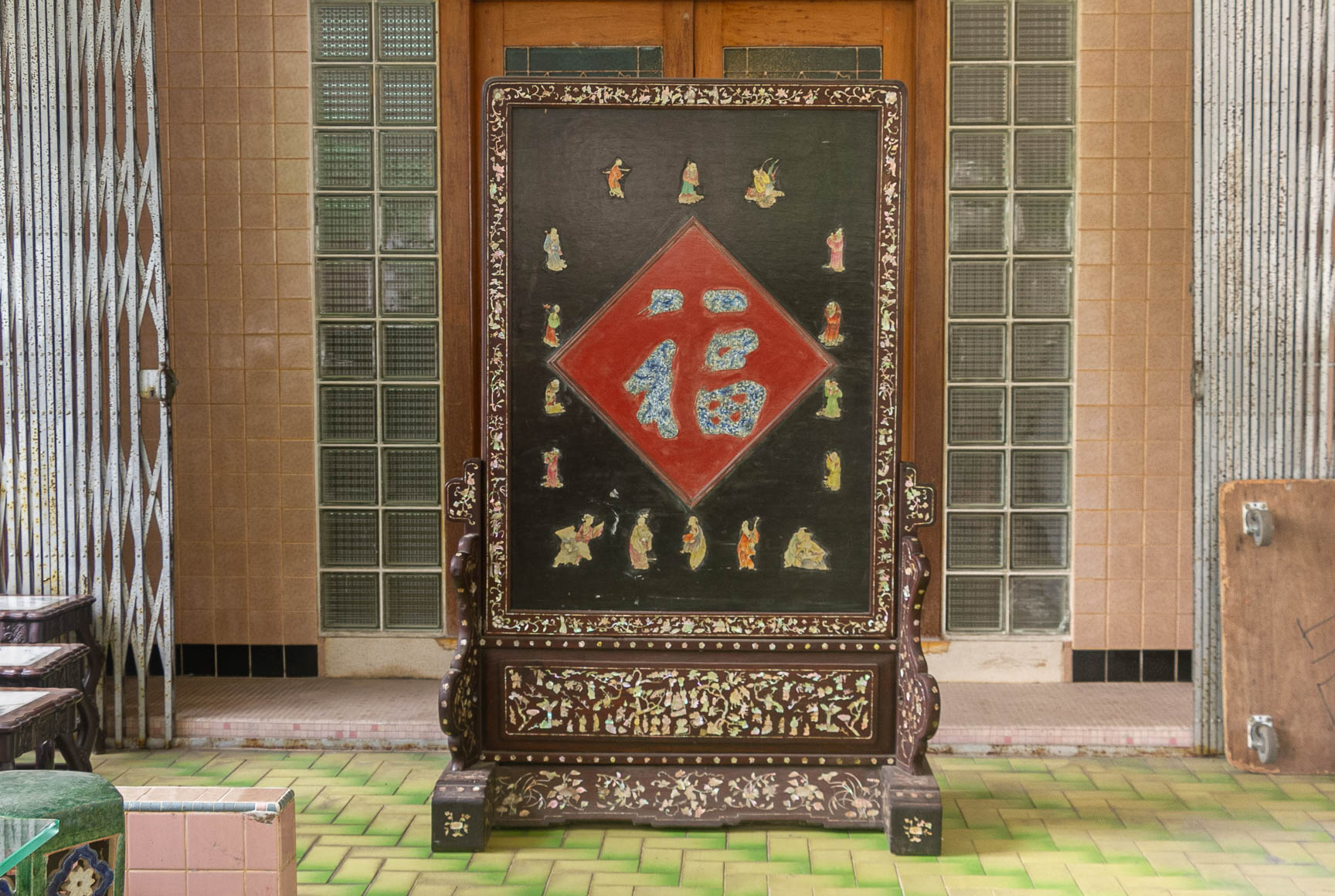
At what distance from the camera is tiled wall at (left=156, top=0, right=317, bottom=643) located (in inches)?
173

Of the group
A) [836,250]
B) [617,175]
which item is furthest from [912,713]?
[617,175]

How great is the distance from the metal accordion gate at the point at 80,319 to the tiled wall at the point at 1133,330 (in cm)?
359

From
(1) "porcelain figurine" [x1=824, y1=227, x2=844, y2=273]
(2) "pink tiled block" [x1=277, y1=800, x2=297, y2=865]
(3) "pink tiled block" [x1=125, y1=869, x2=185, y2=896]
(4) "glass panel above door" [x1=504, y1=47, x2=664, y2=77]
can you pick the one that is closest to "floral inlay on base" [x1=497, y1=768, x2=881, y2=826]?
(2) "pink tiled block" [x1=277, y1=800, x2=297, y2=865]

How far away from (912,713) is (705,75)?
9.10 feet

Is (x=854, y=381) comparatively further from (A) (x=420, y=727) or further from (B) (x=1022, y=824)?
(A) (x=420, y=727)

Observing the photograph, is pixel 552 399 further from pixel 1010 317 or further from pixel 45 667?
pixel 1010 317

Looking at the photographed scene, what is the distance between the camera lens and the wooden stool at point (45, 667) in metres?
3.21

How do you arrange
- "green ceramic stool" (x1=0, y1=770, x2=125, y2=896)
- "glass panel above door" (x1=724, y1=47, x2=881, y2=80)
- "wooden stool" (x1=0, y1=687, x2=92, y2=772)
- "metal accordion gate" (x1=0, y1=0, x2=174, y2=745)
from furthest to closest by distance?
"glass panel above door" (x1=724, y1=47, x2=881, y2=80), "metal accordion gate" (x1=0, y1=0, x2=174, y2=745), "wooden stool" (x1=0, y1=687, x2=92, y2=772), "green ceramic stool" (x1=0, y1=770, x2=125, y2=896)

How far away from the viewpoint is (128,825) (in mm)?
2031

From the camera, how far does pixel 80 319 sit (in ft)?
12.4

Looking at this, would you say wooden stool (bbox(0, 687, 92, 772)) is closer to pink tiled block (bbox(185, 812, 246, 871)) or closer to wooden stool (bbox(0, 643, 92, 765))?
wooden stool (bbox(0, 643, 92, 765))

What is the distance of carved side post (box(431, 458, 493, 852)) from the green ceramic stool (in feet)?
5.14

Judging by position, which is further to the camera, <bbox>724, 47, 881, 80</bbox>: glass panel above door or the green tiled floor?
<bbox>724, 47, 881, 80</bbox>: glass panel above door

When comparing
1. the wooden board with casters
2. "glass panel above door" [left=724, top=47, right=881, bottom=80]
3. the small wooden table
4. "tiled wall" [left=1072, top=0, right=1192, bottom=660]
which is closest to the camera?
the small wooden table
